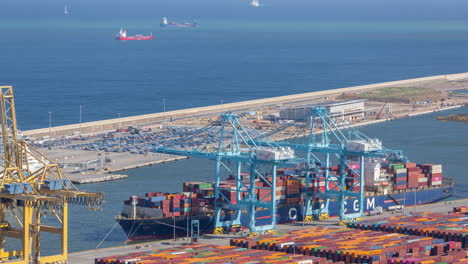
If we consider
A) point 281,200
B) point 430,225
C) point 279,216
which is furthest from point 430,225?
point 281,200

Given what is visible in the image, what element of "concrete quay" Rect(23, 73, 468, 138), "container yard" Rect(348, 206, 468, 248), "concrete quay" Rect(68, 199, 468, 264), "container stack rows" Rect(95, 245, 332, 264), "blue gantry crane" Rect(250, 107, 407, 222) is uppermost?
"concrete quay" Rect(23, 73, 468, 138)

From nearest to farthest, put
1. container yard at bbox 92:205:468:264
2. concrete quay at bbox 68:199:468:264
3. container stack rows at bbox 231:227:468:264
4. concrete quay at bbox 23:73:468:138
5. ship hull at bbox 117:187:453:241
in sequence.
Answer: container yard at bbox 92:205:468:264 → container stack rows at bbox 231:227:468:264 → concrete quay at bbox 68:199:468:264 → ship hull at bbox 117:187:453:241 → concrete quay at bbox 23:73:468:138

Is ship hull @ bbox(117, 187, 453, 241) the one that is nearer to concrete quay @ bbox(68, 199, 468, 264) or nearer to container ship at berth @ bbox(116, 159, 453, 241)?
container ship at berth @ bbox(116, 159, 453, 241)

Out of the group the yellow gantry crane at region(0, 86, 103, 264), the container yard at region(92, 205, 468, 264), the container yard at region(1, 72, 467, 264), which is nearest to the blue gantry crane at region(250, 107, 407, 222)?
the container yard at region(1, 72, 467, 264)

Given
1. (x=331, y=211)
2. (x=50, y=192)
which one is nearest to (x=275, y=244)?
(x=50, y=192)

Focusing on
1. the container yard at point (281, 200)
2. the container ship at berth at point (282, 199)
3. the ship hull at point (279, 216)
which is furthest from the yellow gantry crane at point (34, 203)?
the container ship at berth at point (282, 199)

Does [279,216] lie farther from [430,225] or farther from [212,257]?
[212,257]

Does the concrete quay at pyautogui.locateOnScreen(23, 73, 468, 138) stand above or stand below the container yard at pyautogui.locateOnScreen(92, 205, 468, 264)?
above
